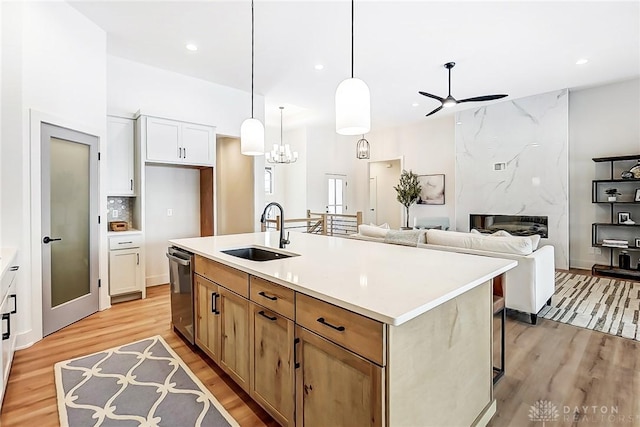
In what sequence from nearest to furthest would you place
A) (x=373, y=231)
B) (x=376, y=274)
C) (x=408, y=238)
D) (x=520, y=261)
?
(x=376, y=274), (x=520, y=261), (x=408, y=238), (x=373, y=231)

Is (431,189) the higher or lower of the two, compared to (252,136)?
lower

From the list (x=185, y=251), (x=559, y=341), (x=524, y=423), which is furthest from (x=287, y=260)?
(x=559, y=341)

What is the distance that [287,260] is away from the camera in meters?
2.04

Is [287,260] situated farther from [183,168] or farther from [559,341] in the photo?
[183,168]

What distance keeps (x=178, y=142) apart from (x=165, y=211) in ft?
3.76

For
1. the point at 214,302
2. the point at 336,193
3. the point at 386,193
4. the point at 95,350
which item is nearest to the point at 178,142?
the point at 95,350

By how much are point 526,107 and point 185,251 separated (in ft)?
21.7

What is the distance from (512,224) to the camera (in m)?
6.42

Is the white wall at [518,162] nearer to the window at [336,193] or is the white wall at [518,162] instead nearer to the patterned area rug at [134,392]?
the window at [336,193]

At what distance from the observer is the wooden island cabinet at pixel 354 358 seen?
121 centimetres

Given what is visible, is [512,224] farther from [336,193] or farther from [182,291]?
[182,291]

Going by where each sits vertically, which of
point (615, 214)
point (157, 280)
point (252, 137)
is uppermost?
point (252, 137)

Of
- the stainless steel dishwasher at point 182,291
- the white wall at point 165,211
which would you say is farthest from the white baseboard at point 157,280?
the stainless steel dishwasher at point 182,291

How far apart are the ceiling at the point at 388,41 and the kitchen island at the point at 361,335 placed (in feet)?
8.74
